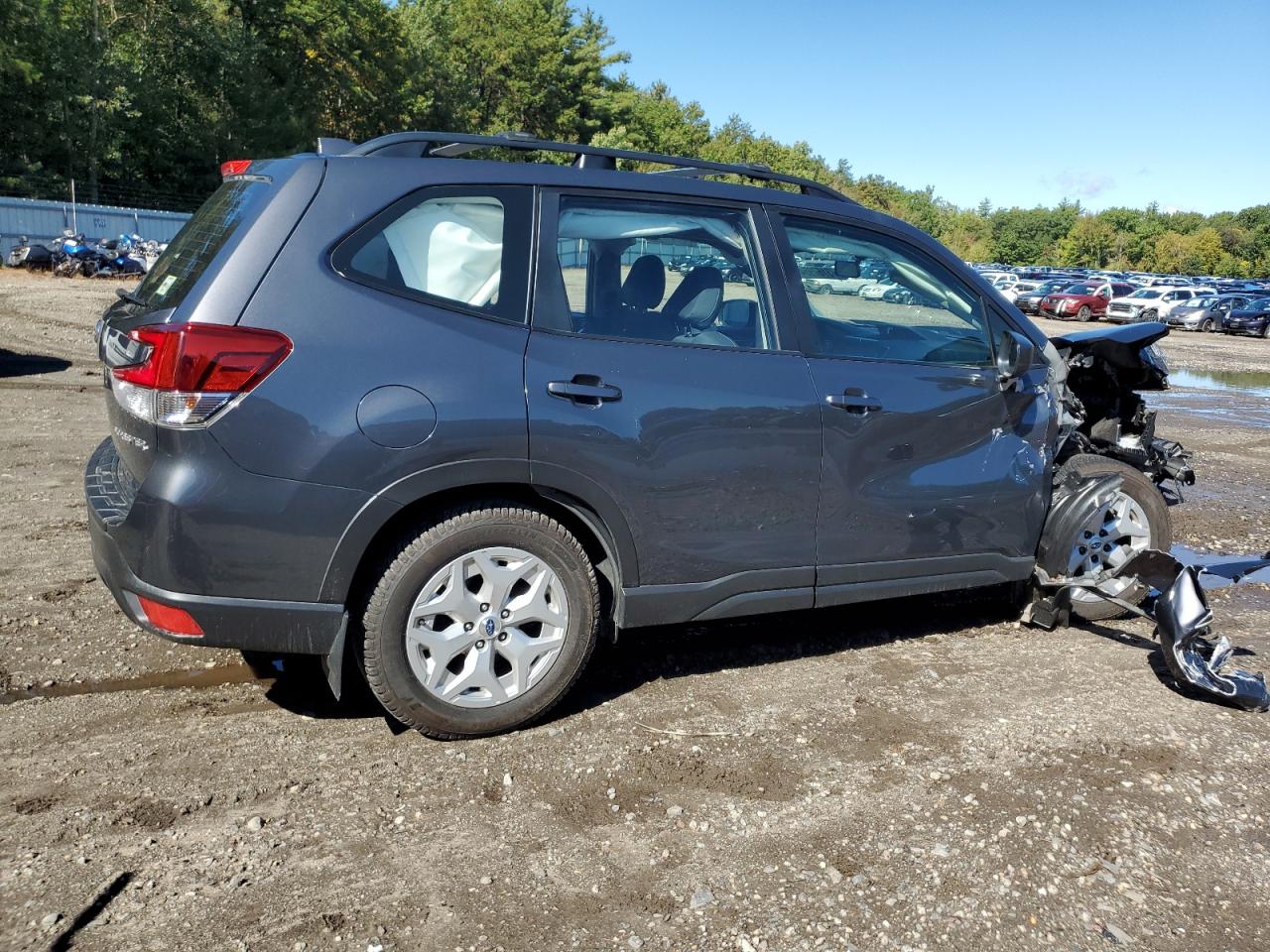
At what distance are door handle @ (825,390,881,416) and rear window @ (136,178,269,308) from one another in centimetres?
214

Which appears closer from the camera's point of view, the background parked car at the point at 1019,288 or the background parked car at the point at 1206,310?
the background parked car at the point at 1206,310

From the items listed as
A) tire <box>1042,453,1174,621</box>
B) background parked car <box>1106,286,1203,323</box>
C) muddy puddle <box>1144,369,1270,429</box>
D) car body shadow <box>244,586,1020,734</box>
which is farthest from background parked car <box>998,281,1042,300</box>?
car body shadow <box>244,586,1020,734</box>

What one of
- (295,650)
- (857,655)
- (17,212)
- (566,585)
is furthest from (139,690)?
(17,212)

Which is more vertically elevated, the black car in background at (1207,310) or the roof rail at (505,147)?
the black car in background at (1207,310)

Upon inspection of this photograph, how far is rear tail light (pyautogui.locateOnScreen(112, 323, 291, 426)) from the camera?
10.1ft

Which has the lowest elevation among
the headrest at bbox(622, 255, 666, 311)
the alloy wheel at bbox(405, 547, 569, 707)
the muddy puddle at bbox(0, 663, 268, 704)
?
the muddy puddle at bbox(0, 663, 268, 704)

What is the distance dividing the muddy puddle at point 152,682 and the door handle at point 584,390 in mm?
1731

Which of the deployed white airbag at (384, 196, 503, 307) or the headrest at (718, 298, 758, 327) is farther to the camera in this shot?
the headrest at (718, 298, 758, 327)

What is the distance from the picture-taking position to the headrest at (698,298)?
12.8 ft

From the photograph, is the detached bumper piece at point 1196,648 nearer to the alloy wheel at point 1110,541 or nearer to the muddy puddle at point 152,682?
the alloy wheel at point 1110,541

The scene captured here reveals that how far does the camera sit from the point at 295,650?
3.32 meters

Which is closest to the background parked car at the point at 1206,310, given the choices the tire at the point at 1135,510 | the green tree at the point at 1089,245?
the tire at the point at 1135,510

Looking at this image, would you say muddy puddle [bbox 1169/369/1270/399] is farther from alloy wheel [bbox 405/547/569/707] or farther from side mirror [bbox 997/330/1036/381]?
alloy wheel [bbox 405/547/569/707]

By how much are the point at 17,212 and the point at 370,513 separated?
3129 centimetres
